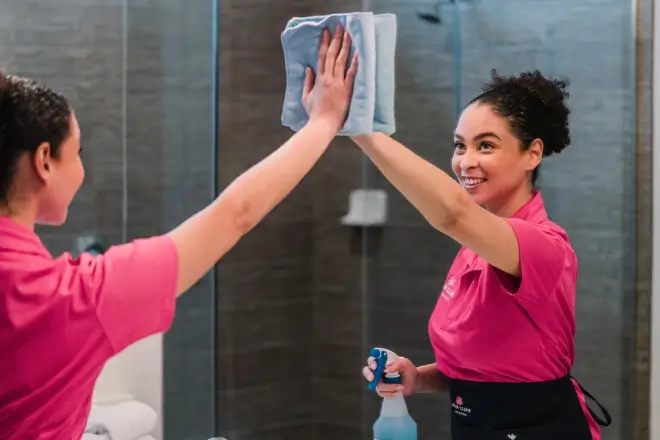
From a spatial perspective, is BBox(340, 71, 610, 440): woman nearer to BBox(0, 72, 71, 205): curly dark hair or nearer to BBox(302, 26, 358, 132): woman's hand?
BBox(302, 26, 358, 132): woman's hand

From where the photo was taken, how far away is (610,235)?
7.08ft

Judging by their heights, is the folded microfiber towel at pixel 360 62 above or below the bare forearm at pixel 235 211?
above

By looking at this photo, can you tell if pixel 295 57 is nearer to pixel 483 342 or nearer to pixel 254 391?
pixel 483 342

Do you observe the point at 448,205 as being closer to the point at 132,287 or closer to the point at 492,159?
the point at 492,159

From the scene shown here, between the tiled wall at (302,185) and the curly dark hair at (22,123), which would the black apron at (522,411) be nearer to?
the tiled wall at (302,185)

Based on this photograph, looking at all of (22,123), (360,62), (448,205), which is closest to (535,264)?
(448,205)

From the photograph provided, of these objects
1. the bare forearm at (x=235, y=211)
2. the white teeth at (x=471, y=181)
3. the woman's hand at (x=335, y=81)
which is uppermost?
the woman's hand at (x=335, y=81)

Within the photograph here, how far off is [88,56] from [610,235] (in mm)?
1378

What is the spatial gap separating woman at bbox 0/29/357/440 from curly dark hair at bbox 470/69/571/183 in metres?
0.60

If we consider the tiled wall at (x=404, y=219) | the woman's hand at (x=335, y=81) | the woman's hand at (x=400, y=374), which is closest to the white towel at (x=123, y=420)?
the tiled wall at (x=404, y=219)

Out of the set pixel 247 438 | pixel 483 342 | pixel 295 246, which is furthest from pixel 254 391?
pixel 483 342

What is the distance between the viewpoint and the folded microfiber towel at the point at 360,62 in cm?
126

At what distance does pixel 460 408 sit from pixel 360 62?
66 cm

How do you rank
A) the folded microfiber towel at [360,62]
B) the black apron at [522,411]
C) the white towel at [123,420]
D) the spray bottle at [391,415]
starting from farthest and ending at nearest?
the white towel at [123,420], the spray bottle at [391,415], the black apron at [522,411], the folded microfiber towel at [360,62]
